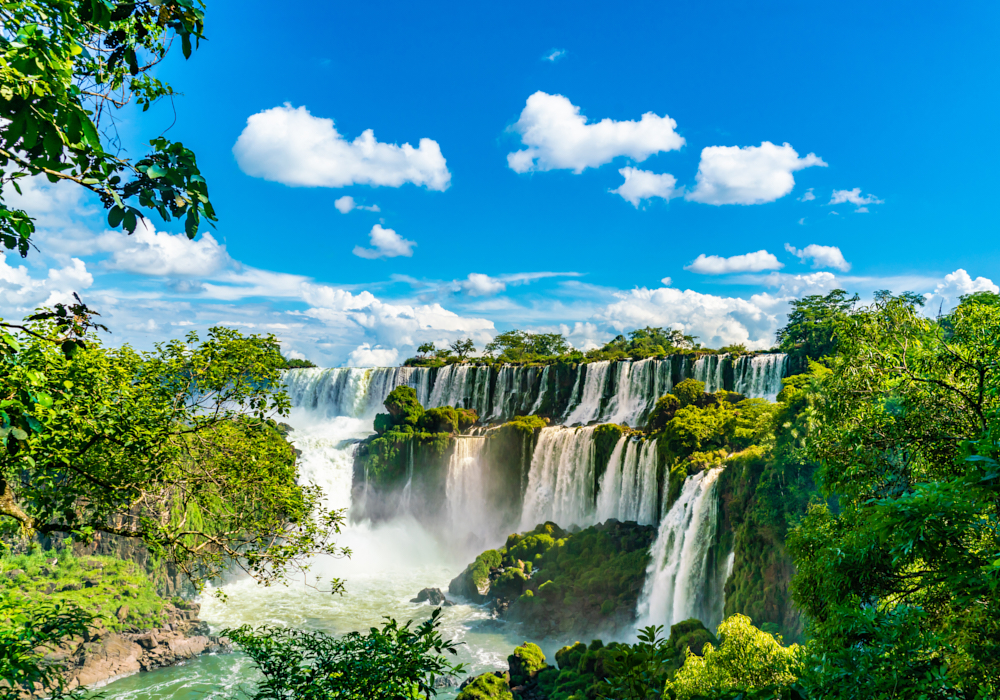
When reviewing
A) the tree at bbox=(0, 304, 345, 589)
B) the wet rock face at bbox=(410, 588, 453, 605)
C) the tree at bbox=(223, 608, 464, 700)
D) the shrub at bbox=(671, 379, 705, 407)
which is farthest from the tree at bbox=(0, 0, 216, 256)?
the shrub at bbox=(671, 379, 705, 407)

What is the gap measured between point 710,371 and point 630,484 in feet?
33.2

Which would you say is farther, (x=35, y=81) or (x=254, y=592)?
(x=254, y=592)

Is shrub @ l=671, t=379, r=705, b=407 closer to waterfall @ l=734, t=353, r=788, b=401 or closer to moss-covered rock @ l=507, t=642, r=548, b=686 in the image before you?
waterfall @ l=734, t=353, r=788, b=401

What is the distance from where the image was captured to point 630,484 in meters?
20.4

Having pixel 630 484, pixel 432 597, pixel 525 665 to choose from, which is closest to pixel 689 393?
pixel 630 484

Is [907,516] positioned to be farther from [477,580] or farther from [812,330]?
[812,330]

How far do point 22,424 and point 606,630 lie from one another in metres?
18.0

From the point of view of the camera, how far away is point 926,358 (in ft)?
21.8

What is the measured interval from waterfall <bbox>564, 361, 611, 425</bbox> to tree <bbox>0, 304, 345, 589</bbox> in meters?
24.4

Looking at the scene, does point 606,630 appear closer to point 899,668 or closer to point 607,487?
point 607,487

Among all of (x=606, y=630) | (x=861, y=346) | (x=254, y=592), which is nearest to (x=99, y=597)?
(x=254, y=592)

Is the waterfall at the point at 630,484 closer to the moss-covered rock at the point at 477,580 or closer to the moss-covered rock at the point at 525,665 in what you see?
the moss-covered rock at the point at 477,580

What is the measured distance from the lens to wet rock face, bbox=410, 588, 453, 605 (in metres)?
20.7

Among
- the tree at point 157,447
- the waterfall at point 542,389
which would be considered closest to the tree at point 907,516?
the tree at point 157,447
